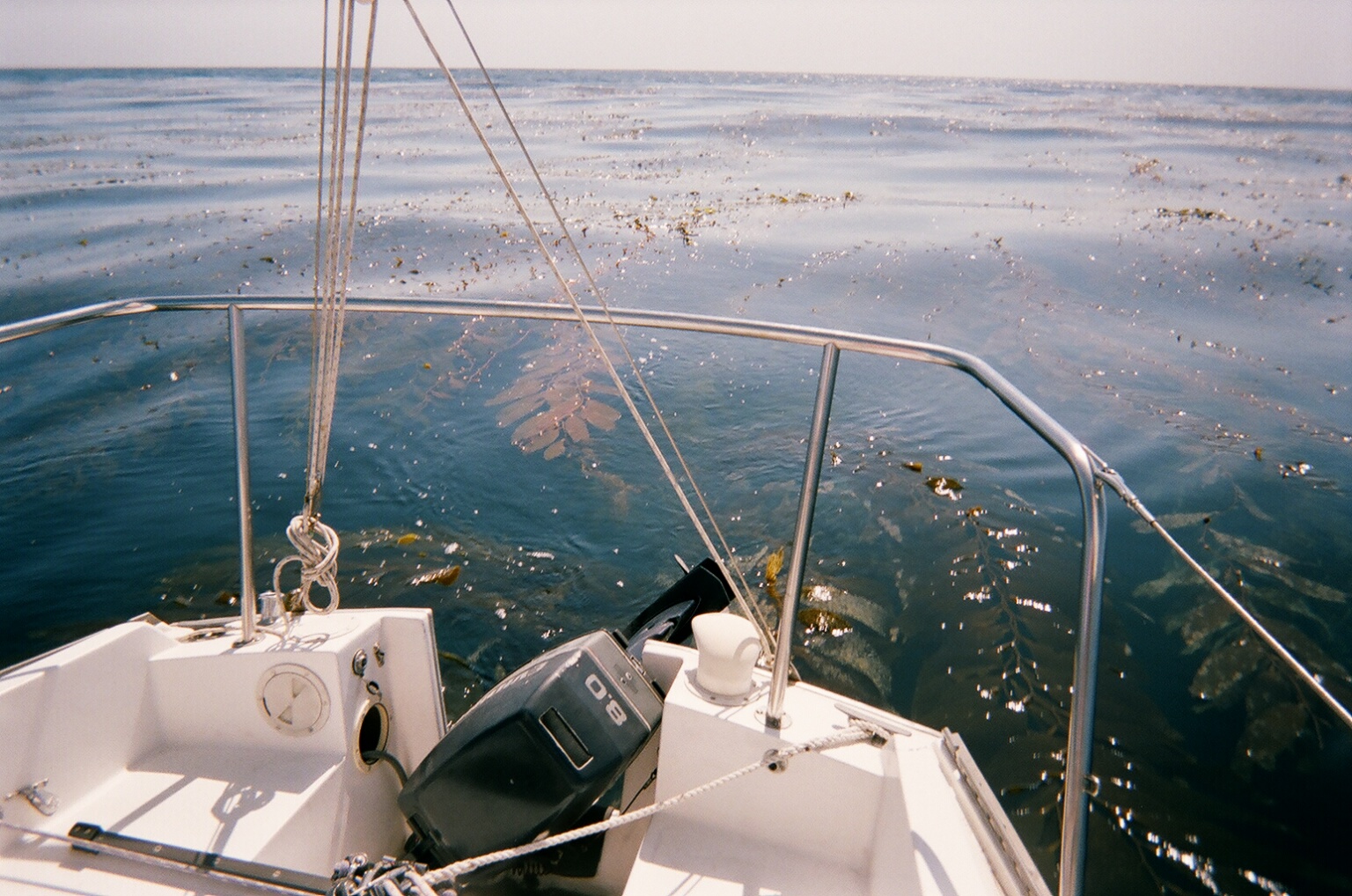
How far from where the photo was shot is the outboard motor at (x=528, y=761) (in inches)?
70.8

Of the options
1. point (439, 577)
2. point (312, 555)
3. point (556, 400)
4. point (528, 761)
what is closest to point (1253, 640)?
point (528, 761)

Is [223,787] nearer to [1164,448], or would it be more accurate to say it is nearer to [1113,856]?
[1113,856]

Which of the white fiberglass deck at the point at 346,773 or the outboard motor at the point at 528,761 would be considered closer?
the white fiberglass deck at the point at 346,773

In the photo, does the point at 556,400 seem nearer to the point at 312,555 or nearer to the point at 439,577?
the point at 439,577

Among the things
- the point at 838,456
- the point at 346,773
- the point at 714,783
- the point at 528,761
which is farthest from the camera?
the point at 838,456

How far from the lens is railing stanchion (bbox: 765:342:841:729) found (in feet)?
5.86

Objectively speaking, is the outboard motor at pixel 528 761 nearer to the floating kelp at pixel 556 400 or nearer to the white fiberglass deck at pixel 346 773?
the white fiberglass deck at pixel 346 773

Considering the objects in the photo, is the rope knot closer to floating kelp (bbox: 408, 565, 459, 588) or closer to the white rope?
the white rope

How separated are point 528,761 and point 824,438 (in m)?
0.99

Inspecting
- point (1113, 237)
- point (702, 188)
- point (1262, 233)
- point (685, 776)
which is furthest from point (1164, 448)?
point (702, 188)

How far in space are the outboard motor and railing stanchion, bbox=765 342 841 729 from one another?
1.07 feet

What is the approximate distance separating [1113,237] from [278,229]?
11.5 meters

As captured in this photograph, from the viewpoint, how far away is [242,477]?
6.74ft

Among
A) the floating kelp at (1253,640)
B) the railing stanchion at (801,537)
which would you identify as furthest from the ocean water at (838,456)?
the railing stanchion at (801,537)
